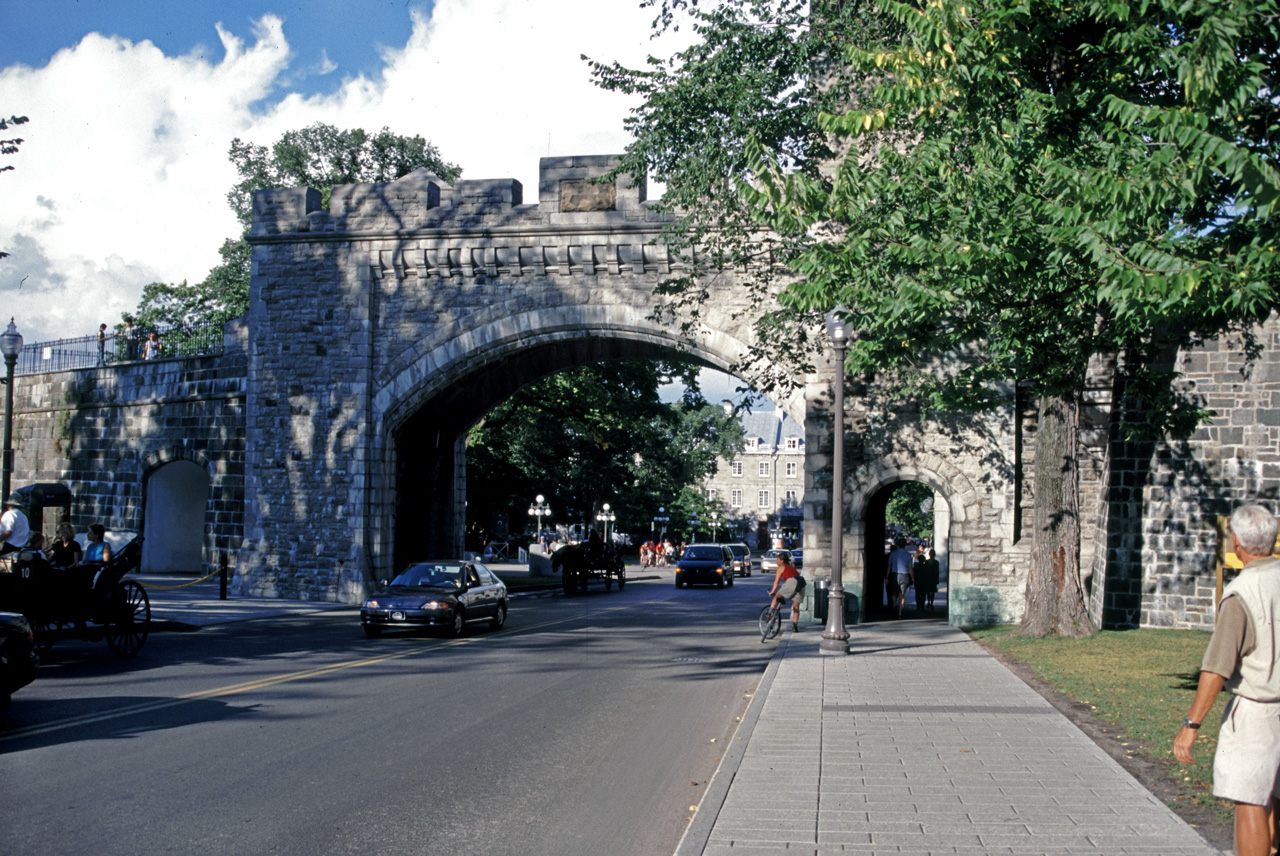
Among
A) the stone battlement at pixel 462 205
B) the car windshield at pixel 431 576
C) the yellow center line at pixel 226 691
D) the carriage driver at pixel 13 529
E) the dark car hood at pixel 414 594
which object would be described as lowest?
the yellow center line at pixel 226 691

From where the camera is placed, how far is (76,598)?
12.2m

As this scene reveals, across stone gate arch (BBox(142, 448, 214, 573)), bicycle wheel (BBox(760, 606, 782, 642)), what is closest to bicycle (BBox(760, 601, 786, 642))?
bicycle wheel (BBox(760, 606, 782, 642))

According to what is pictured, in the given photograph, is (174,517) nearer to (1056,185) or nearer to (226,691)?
(226,691)

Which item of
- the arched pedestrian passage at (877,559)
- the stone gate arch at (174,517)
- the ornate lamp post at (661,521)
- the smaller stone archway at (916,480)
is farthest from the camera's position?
the ornate lamp post at (661,521)

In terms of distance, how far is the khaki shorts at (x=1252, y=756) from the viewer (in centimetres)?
451

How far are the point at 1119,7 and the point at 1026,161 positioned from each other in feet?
7.39

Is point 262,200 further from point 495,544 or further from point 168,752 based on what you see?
point 495,544

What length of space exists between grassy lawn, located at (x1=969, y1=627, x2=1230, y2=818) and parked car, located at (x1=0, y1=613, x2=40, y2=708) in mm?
8226

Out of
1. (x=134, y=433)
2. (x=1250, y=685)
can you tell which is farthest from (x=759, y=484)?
(x=1250, y=685)

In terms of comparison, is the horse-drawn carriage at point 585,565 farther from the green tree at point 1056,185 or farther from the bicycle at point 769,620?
the green tree at point 1056,185

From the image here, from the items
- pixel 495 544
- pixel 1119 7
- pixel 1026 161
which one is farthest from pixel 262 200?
pixel 495 544

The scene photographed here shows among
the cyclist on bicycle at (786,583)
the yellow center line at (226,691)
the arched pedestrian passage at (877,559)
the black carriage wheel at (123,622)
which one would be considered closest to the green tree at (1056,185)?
the cyclist on bicycle at (786,583)

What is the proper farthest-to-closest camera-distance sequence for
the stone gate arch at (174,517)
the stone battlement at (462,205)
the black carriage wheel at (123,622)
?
1. the stone gate arch at (174,517)
2. the stone battlement at (462,205)
3. the black carriage wheel at (123,622)

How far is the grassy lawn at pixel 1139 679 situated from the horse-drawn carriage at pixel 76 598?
10289mm
